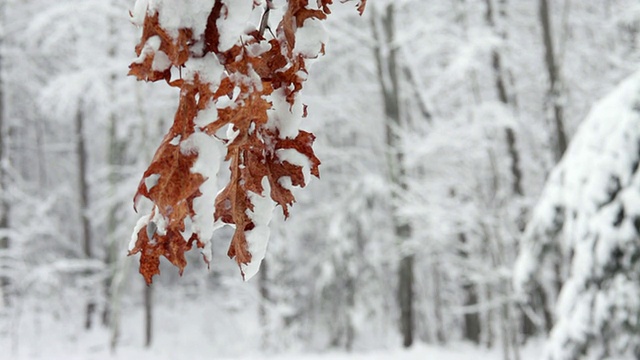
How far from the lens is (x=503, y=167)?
970 centimetres

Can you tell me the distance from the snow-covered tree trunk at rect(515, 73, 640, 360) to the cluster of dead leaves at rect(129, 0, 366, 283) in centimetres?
275

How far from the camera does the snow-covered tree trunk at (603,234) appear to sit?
301cm

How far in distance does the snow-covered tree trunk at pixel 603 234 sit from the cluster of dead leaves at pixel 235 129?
2748 millimetres

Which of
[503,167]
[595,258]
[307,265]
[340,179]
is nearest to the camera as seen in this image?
[595,258]

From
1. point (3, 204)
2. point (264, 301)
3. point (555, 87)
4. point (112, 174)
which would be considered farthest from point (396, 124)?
point (3, 204)

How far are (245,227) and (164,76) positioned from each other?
227 mm

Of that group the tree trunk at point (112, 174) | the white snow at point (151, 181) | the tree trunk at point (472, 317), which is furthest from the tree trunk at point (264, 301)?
the white snow at point (151, 181)

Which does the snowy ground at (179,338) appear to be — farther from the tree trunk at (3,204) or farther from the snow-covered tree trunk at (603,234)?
the snow-covered tree trunk at (603,234)

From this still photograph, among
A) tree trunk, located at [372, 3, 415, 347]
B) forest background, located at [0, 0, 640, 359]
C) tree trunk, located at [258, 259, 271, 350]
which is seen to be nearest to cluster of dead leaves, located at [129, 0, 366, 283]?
forest background, located at [0, 0, 640, 359]

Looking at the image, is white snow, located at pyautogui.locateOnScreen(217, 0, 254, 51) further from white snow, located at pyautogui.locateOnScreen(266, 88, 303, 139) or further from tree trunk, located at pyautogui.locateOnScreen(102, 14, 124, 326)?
tree trunk, located at pyautogui.locateOnScreen(102, 14, 124, 326)

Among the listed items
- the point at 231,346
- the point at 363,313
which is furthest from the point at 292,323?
the point at 231,346

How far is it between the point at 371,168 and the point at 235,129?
46.9 ft

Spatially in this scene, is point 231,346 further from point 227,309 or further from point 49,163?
point 49,163

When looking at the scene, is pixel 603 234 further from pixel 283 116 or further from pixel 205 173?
pixel 205 173
